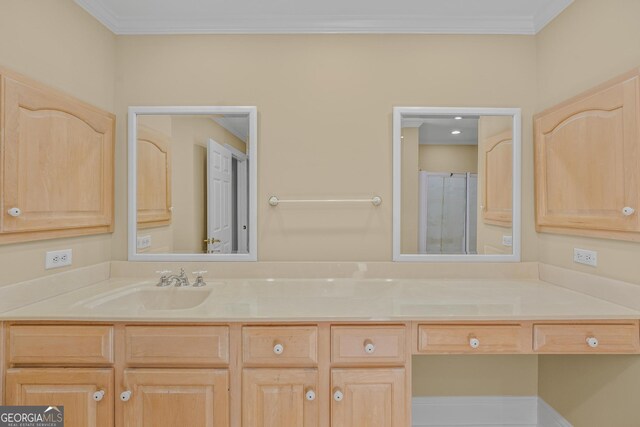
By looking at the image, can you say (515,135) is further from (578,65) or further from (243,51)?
(243,51)

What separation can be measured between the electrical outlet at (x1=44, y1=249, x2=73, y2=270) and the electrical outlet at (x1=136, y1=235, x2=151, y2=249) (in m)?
0.35

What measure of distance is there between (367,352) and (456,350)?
391mm

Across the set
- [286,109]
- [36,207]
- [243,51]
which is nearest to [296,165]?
[286,109]

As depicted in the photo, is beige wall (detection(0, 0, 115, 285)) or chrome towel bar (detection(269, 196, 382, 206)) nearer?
beige wall (detection(0, 0, 115, 285))

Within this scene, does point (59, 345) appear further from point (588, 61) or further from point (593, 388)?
point (588, 61)

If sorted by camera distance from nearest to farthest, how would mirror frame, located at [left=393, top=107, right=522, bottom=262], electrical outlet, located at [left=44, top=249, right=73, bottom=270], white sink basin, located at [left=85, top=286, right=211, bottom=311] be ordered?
electrical outlet, located at [left=44, top=249, right=73, bottom=270]
white sink basin, located at [left=85, top=286, right=211, bottom=311]
mirror frame, located at [left=393, top=107, right=522, bottom=262]

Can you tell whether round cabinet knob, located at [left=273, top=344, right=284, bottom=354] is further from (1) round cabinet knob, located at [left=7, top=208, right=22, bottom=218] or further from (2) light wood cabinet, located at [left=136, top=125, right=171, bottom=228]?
(1) round cabinet knob, located at [left=7, top=208, right=22, bottom=218]

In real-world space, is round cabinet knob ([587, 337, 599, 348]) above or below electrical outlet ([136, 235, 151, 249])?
below

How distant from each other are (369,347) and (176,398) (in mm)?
840

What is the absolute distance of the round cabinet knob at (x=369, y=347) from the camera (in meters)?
1.41

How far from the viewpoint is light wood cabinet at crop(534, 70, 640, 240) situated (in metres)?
1.45

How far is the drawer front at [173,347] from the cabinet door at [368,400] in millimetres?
496

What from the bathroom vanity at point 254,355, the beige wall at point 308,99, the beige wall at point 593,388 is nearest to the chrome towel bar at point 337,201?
the beige wall at point 308,99

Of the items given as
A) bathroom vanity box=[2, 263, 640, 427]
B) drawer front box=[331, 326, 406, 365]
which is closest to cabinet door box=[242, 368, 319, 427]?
bathroom vanity box=[2, 263, 640, 427]
